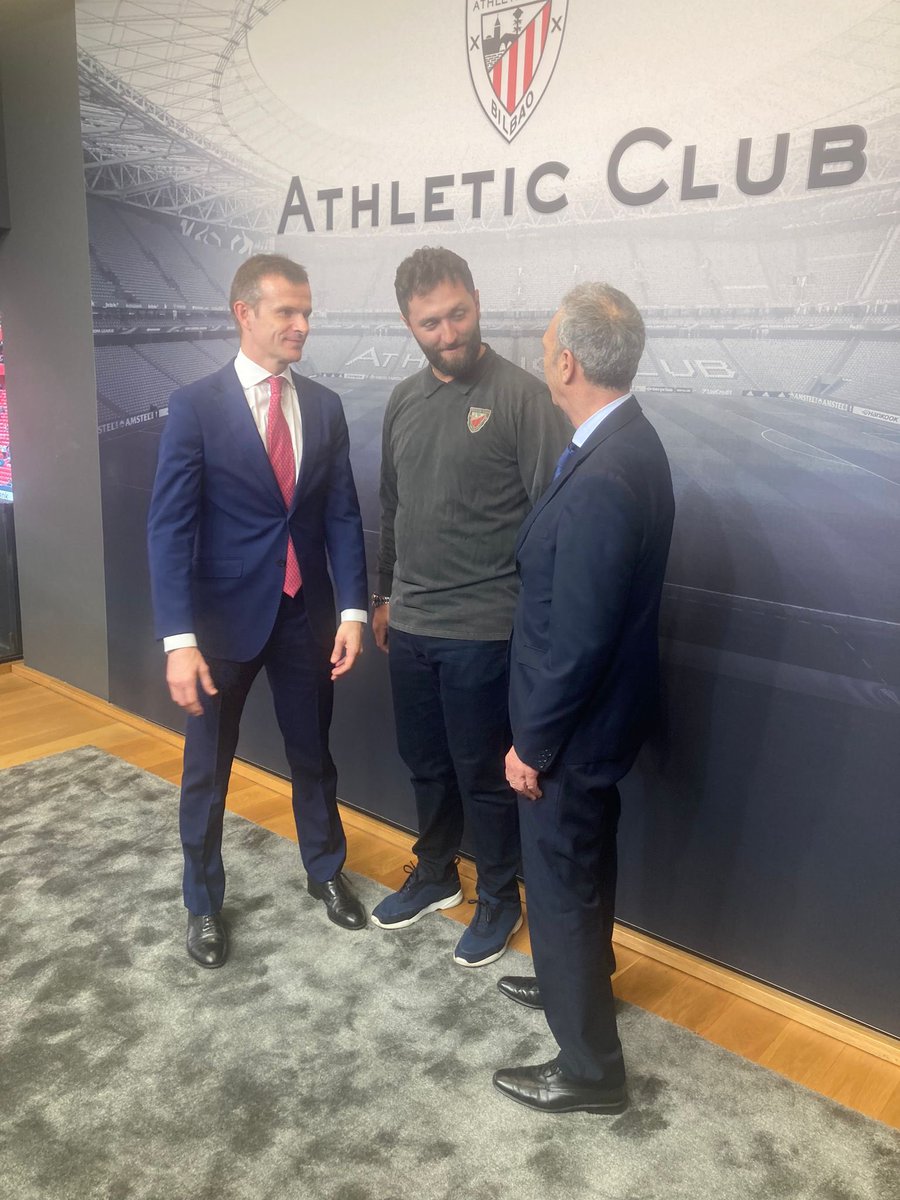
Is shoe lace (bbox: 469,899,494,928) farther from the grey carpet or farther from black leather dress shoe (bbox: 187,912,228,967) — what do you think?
black leather dress shoe (bbox: 187,912,228,967)

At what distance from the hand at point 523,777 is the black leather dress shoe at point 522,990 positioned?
0.72 metres

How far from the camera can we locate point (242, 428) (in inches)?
87.1

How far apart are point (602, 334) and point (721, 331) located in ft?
2.17

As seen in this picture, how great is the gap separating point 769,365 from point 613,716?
939 millimetres

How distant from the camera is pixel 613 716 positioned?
1.70 meters

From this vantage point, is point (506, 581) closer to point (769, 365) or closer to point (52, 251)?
point (769, 365)

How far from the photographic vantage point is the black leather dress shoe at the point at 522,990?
2.22 metres

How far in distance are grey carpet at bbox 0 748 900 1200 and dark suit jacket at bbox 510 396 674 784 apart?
29.0 inches

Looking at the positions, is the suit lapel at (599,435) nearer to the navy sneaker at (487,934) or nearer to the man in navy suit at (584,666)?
the man in navy suit at (584,666)

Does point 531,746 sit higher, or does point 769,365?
point 769,365

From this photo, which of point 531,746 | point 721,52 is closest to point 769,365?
point 721,52

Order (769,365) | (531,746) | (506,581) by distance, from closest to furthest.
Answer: (531,746)
(769,365)
(506,581)

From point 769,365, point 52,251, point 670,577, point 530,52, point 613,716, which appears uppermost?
point 530,52

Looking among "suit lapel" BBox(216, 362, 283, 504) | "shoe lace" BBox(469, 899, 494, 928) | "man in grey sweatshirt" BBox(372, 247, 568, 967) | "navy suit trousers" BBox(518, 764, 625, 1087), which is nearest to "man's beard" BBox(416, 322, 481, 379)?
"man in grey sweatshirt" BBox(372, 247, 568, 967)
